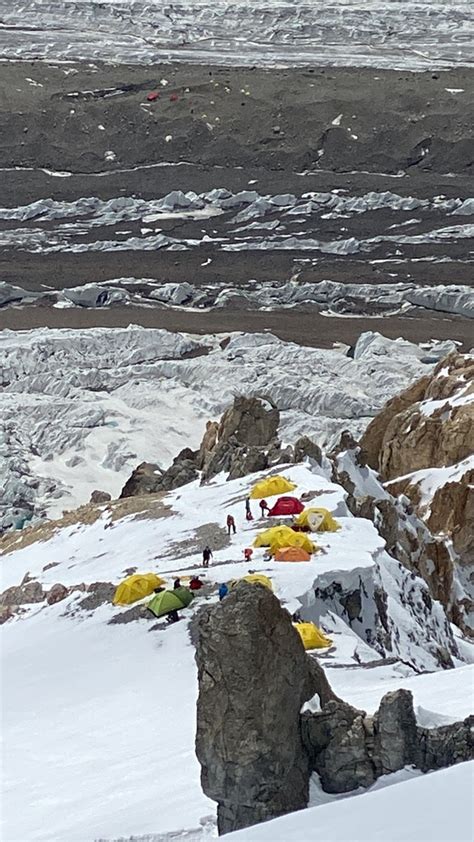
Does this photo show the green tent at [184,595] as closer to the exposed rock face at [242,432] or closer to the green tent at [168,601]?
the green tent at [168,601]

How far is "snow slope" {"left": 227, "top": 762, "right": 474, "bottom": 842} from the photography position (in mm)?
9664

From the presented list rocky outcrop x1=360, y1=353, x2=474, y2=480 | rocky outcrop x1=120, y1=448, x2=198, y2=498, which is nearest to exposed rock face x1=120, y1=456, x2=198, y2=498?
rocky outcrop x1=120, y1=448, x2=198, y2=498

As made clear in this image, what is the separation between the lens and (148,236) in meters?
65.8

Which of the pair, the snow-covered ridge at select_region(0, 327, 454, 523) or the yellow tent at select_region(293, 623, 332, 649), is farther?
the snow-covered ridge at select_region(0, 327, 454, 523)

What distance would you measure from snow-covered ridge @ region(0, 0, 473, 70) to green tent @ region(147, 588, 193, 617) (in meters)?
74.0

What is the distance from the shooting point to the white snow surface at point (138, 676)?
15.0m

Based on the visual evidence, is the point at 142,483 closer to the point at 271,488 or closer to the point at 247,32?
the point at 271,488

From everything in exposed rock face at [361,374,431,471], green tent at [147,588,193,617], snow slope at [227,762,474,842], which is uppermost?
snow slope at [227,762,474,842]

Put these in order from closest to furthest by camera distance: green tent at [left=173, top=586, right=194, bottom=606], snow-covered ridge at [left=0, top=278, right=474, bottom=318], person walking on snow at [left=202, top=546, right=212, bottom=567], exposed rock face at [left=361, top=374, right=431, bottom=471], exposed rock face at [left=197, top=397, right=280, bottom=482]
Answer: green tent at [left=173, top=586, right=194, bottom=606]
person walking on snow at [left=202, top=546, right=212, bottom=567]
exposed rock face at [left=197, top=397, right=280, bottom=482]
exposed rock face at [left=361, top=374, right=431, bottom=471]
snow-covered ridge at [left=0, top=278, right=474, bottom=318]

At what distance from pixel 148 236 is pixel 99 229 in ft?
8.79

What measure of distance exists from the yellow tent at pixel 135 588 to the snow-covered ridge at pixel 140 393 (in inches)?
563

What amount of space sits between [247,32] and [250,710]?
91.8 metres

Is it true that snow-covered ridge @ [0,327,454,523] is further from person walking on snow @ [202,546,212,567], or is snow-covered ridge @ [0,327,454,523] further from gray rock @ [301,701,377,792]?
gray rock @ [301,701,377,792]

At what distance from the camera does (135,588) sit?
22250 millimetres
